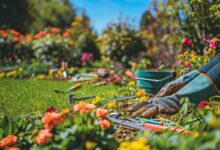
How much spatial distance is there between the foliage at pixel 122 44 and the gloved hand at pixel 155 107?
25.8ft

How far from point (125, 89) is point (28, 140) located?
125 inches

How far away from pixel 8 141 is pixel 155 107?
164 cm

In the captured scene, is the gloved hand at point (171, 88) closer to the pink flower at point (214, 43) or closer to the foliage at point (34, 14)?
the pink flower at point (214, 43)

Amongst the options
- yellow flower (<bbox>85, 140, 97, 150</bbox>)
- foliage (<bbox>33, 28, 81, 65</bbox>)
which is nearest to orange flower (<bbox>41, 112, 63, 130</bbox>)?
yellow flower (<bbox>85, 140, 97, 150</bbox>)

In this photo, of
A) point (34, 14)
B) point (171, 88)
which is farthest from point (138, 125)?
point (34, 14)

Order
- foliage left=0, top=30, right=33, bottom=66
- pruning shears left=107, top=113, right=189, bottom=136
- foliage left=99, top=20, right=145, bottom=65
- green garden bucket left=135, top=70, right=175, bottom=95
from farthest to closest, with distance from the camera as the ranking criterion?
1. foliage left=99, top=20, right=145, bottom=65
2. foliage left=0, top=30, right=33, bottom=66
3. green garden bucket left=135, top=70, right=175, bottom=95
4. pruning shears left=107, top=113, right=189, bottom=136

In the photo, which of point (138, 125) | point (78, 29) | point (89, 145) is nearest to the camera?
point (89, 145)

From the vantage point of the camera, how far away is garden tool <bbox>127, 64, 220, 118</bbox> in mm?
3650

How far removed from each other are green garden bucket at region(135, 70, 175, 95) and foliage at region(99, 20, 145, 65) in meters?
6.75

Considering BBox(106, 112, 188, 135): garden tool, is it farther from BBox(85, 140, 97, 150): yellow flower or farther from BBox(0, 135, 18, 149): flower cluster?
BBox(0, 135, 18, 149): flower cluster

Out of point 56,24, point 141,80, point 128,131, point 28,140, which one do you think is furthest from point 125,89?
point 56,24

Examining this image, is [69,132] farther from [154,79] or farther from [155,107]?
[154,79]

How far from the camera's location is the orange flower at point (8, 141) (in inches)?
96.6

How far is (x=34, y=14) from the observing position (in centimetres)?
2289
